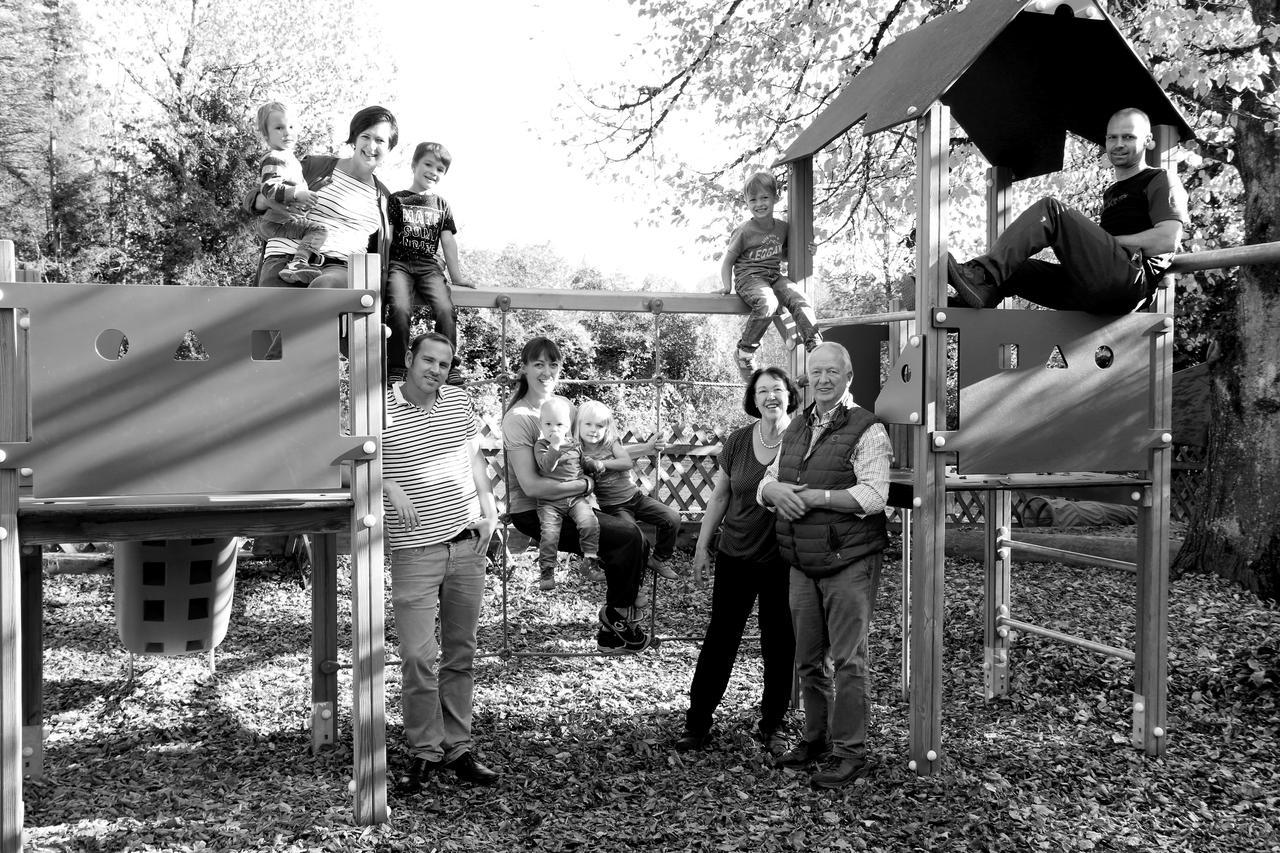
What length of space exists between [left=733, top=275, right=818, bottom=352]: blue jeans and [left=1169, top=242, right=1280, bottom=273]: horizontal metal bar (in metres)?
1.57

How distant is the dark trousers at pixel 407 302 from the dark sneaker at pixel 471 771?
1745 mm

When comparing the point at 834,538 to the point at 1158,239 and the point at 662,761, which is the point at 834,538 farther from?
the point at 1158,239

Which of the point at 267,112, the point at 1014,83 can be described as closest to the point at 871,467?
the point at 1014,83

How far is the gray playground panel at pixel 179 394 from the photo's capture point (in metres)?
3.29

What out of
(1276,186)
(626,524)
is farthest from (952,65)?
(1276,186)

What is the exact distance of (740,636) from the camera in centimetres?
445

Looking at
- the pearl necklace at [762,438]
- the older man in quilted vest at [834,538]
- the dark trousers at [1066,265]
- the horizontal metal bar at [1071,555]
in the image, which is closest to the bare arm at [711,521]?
the pearl necklace at [762,438]

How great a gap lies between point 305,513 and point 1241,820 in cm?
360

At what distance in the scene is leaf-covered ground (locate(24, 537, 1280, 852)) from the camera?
3.60 m

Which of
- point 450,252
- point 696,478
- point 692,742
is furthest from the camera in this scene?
point 696,478

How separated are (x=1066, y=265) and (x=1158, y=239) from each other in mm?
422

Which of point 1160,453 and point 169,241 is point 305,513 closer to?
point 1160,453

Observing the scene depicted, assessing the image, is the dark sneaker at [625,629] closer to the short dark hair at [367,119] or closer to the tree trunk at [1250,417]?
the short dark hair at [367,119]

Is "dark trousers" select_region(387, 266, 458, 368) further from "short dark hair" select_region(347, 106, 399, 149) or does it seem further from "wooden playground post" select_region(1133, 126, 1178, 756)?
"wooden playground post" select_region(1133, 126, 1178, 756)
